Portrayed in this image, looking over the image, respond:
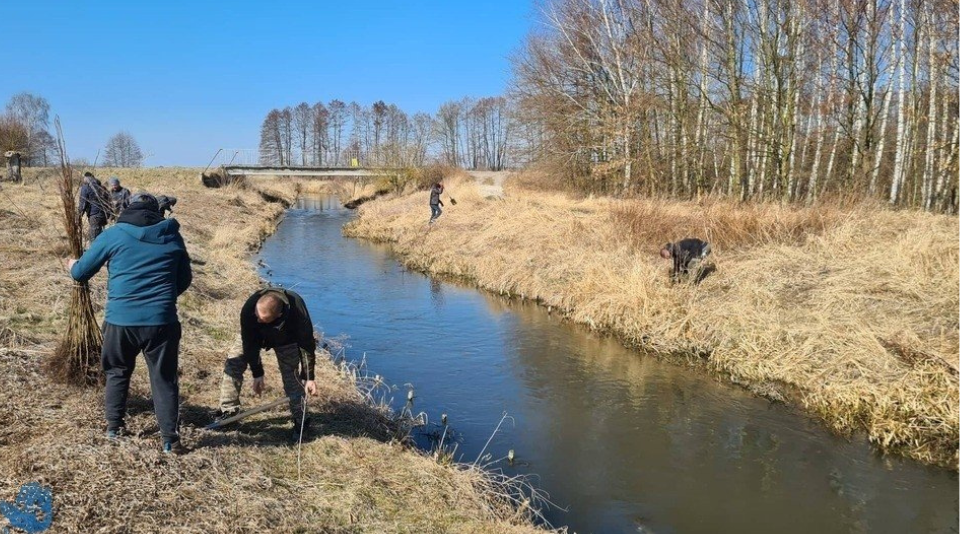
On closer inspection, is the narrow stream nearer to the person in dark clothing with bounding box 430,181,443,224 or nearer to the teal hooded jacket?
the teal hooded jacket

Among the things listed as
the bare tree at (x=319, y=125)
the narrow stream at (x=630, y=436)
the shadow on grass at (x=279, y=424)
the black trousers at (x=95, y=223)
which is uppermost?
the bare tree at (x=319, y=125)

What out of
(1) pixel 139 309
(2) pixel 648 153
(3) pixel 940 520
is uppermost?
(2) pixel 648 153

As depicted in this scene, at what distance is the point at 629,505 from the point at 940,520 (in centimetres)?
269

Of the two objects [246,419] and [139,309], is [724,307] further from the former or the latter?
[139,309]

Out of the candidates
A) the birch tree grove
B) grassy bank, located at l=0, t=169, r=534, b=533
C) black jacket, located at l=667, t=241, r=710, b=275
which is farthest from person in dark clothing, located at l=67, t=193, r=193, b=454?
the birch tree grove

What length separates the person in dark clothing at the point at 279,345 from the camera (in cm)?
490

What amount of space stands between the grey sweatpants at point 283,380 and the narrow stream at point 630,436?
6.70 feet

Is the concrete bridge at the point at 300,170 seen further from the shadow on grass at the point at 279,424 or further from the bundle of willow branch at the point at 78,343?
the bundle of willow branch at the point at 78,343

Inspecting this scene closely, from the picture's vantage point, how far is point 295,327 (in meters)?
5.00

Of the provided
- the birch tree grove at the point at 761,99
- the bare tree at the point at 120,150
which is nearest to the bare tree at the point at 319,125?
the bare tree at the point at 120,150

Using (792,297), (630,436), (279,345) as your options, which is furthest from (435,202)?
(279,345)

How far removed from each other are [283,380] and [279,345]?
0.34 meters

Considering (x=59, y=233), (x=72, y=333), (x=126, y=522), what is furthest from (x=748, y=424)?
(x=59, y=233)

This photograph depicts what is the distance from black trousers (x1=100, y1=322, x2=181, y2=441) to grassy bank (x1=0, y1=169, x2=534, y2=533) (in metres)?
0.21
